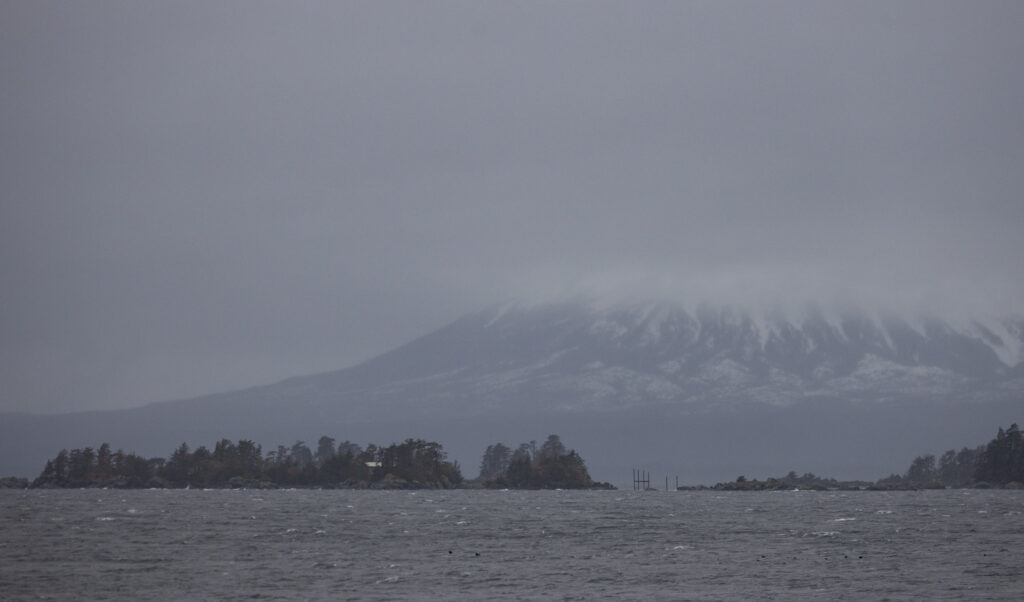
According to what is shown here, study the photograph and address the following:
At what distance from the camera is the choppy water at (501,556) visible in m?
67.1

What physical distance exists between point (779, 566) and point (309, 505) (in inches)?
3768

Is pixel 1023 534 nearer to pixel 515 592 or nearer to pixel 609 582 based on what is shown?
pixel 609 582

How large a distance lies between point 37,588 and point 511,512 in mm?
88885

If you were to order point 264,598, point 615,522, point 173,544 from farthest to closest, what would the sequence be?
point 615,522 → point 173,544 → point 264,598

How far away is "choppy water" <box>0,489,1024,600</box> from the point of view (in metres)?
67.1

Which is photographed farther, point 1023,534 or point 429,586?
point 1023,534

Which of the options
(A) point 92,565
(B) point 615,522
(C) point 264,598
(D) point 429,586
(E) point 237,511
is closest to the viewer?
(C) point 264,598

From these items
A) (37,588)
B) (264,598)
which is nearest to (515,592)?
(264,598)

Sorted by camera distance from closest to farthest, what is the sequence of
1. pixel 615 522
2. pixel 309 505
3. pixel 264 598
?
pixel 264 598 → pixel 615 522 → pixel 309 505

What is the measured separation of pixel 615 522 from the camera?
422ft

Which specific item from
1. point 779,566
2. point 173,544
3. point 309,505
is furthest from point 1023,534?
point 309,505

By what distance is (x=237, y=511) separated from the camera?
469ft

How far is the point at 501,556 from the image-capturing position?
286ft

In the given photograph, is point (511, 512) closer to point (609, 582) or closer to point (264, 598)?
point (609, 582)
